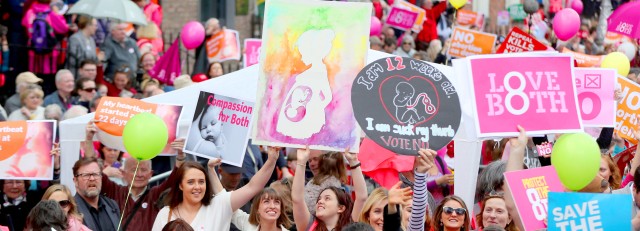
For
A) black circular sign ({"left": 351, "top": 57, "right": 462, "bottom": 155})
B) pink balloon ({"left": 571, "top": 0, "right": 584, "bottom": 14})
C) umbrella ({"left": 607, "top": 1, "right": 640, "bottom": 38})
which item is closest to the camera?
black circular sign ({"left": 351, "top": 57, "right": 462, "bottom": 155})

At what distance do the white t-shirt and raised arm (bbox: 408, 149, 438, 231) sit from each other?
5.22 ft

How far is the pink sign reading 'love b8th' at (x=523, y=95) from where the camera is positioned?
31.0 ft

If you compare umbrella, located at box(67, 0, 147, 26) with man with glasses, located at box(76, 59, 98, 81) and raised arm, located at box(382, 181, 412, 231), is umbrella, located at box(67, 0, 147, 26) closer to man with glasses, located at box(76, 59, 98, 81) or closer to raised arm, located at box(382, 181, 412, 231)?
man with glasses, located at box(76, 59, 98, 81)

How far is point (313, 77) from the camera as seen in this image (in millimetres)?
9695

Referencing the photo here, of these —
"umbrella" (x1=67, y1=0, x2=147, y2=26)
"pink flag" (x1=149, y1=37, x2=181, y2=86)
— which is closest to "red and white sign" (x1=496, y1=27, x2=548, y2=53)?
"umbrella" (x1=67, y1=0, x2=147, y2=26)

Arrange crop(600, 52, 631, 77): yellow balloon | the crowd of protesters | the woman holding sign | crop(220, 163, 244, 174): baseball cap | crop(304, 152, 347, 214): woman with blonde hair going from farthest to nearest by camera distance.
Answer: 1. crop(600, 52, 631, 77): yellow balloon
2. crop(220, 163, 244, 174): baseball cap
3. crop(304, 152, 347, 214): woman with blonde hair
4. the woman holding sign
5. the crowd of protesters

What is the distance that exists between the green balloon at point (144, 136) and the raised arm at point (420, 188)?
221cm

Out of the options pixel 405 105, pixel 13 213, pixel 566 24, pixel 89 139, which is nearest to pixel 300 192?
pixel 405 105

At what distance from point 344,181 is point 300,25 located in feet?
7.83

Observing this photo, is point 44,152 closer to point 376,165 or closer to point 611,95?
point 376,165

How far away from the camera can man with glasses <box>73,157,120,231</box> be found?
10.6m

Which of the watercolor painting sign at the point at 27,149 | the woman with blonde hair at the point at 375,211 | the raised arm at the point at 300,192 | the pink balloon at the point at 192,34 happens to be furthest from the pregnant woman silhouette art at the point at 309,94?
the pink balloon at the point at 192,34

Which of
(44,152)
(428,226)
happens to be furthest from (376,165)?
(44,152)

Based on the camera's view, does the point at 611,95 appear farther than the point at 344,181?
No
